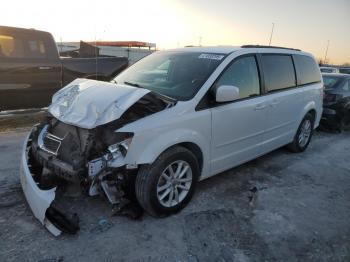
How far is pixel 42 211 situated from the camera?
10.8 ft

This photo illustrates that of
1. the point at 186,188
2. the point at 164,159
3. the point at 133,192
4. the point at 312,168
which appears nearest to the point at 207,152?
the point at 186,188

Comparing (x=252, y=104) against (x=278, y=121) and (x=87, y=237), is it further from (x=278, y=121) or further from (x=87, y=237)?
(x=87, y=237)

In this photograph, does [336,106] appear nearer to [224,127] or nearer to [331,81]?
[331,81]

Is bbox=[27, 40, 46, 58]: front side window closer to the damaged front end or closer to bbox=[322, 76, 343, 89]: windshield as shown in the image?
the damaged front end

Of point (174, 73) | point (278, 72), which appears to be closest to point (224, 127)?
point (174, 73)

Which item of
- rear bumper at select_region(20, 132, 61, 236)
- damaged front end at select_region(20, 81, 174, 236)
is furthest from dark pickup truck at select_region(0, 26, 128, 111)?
rear bumper at select_region(20, 132, 61, 236)

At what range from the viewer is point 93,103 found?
3566mm

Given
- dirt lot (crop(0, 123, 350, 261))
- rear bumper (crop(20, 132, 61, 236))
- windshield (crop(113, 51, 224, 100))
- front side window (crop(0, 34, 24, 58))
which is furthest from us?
front side window (crop(0, 34, 24, 58))

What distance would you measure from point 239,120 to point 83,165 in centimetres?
207

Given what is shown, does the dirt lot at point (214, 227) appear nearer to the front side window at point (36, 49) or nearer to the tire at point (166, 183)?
the tire at point (166, 183)

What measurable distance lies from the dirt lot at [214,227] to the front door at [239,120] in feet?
1.44

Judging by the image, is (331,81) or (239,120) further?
(331,81)

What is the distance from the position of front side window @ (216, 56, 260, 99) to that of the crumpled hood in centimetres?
112

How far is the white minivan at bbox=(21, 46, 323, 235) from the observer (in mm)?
3350
